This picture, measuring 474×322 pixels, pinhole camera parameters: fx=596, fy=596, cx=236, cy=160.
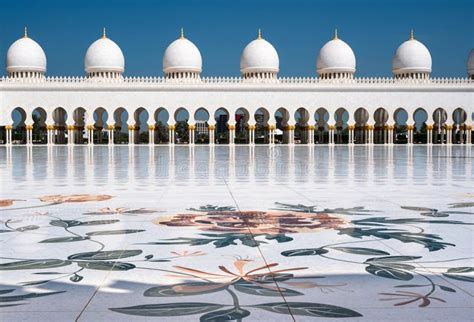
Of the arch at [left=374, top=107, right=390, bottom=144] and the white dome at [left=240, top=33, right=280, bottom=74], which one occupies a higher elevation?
the white dome at [left=240, top=33, right=280, bottom=74]

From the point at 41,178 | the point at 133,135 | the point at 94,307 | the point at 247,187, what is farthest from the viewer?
the point at 133,135

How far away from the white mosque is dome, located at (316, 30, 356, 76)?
6cm

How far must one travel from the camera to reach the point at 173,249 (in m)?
2.93

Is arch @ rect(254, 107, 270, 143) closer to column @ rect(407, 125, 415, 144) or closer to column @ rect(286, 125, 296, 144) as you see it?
column @ rect(286, 125, 296, 144)

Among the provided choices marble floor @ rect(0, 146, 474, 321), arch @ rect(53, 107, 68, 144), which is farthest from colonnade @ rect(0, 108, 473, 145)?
marble floor @ rect(0, 146, 474, 321)

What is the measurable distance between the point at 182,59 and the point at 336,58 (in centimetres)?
901

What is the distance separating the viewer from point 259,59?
34656 millimetres

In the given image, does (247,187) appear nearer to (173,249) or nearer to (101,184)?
(101,184)

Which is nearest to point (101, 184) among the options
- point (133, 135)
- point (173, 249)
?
point (173, 249)

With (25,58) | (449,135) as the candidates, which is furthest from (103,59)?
(449,135)

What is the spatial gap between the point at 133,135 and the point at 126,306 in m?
30.8

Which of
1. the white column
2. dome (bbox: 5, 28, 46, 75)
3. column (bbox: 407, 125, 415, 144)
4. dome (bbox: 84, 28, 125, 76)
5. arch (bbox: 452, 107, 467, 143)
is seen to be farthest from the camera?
arch (bbox: 452, 107, 467, 143)

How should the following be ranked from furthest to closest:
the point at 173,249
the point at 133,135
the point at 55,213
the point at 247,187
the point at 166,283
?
the point at 133,135 < the point at 247,187 < the point at 55,213 < the point at 173,249 < the point at 166,283

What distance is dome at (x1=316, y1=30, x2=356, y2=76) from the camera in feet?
115
